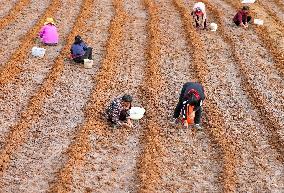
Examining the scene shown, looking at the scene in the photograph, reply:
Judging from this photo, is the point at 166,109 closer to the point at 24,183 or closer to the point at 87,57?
the point at 87,57

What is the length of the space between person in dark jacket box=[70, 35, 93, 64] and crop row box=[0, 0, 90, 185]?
1.50ft

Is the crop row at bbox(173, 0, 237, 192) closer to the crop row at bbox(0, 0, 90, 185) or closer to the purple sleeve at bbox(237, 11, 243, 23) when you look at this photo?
the purple sleeve at bbox(237, 11, 243, 23)

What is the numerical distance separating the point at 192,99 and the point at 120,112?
1.56 metres

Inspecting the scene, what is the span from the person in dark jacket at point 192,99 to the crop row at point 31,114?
3.26 m

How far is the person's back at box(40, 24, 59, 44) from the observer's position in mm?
15195

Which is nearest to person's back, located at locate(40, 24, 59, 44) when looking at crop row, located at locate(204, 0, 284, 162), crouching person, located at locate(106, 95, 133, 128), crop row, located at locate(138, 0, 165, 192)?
crop row, located at locate(138, 0, 165, 192)

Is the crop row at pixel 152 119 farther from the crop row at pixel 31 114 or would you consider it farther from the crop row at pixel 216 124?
the crop row at pixel 31 114

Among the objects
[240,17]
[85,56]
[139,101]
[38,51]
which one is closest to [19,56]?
[38,51]

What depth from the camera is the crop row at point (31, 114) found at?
1010 centimetres

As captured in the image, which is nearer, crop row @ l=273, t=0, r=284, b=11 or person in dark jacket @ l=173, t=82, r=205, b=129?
person in dark jacket @ l=173, t=82, r=205, b=129

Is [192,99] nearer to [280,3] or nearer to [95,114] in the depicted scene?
[95,114]

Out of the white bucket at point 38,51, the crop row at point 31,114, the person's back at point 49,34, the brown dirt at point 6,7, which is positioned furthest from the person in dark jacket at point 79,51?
the brown dirt at point 6,7

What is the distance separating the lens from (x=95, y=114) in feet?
38.2

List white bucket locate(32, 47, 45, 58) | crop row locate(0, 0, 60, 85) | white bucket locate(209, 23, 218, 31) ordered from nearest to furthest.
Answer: crop row locate(0, 0, 60, 85) → white bucket locate(32, 47, 45, 58) → white bucket locate(209, 23, 218, 31)
